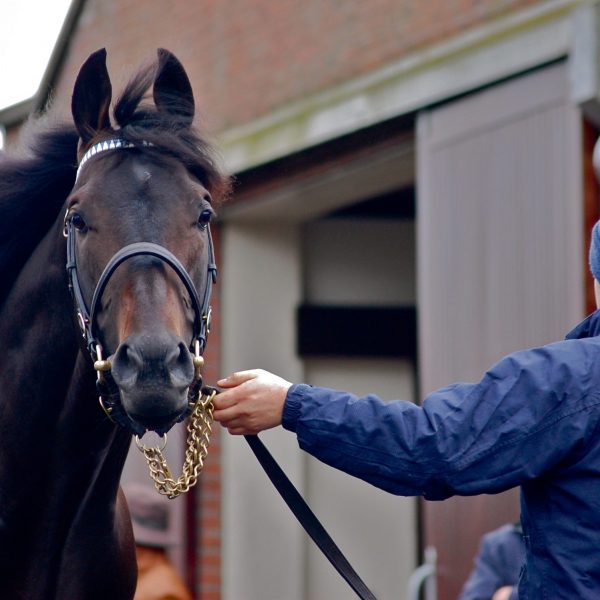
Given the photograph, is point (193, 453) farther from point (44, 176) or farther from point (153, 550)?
point (153, 550)

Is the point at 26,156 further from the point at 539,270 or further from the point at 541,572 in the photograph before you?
the point at 539,270

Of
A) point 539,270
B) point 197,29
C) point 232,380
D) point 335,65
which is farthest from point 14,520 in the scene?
point 197,29

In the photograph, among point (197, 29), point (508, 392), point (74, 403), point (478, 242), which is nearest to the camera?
point (508, 392)

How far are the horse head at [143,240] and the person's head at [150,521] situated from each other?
278cm

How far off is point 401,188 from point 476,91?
1557 millimetres

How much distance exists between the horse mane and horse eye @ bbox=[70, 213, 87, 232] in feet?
1.10

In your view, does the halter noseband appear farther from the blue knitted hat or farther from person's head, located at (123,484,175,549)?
person's head, located at (123,484,175,549)

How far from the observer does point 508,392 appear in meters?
3.15

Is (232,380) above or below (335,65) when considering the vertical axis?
below

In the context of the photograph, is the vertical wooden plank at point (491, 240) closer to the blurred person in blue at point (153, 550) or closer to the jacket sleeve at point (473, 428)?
the blurred person in blue at point (153, 550)

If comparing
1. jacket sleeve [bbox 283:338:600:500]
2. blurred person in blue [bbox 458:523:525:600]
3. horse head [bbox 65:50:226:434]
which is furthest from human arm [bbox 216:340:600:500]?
blurred person in blue [bbox 458:523:525:600]

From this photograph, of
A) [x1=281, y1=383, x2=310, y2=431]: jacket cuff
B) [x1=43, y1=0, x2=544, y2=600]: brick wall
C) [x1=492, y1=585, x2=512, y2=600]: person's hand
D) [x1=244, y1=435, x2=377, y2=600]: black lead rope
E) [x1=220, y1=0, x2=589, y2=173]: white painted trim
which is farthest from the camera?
[x1=43, y1=0, x2=544, y2=600]: brick wall

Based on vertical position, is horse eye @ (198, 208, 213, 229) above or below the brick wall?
below

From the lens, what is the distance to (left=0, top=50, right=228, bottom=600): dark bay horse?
3404 millimetres
